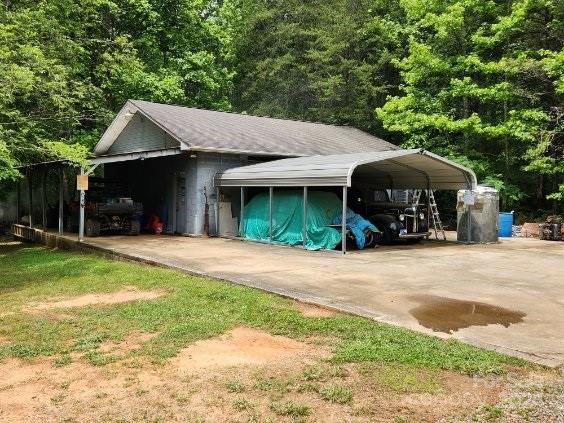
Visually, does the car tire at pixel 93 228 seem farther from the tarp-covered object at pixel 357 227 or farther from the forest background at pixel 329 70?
the tarp-covered object at pixel 357 227

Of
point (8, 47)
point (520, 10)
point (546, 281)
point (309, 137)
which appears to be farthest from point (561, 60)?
point (8, 47)

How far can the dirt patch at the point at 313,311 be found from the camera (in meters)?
6.36

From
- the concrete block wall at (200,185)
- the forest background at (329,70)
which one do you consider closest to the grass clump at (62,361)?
the forest background at (329,70)

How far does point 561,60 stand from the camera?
18344mm

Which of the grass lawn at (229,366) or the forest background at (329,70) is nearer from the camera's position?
the grass lawn at (229,366)

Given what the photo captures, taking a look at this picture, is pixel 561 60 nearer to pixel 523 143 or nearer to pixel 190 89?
pixel 523 143

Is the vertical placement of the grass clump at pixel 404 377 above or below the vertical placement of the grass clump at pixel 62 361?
above

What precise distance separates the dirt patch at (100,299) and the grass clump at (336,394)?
13.5 feet

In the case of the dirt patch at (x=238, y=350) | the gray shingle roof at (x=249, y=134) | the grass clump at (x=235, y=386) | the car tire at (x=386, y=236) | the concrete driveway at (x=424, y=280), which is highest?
the gray shingle roof at (x=249, y=134)

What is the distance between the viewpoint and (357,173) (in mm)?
17719

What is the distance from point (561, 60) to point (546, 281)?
12.9 m

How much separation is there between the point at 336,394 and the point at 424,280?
18.2ft

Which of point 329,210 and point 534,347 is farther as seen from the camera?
point 329,210

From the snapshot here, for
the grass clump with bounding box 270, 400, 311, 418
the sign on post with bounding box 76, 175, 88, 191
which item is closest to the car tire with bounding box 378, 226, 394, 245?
the sign on post with bounding box 76, 175, 88, 191
